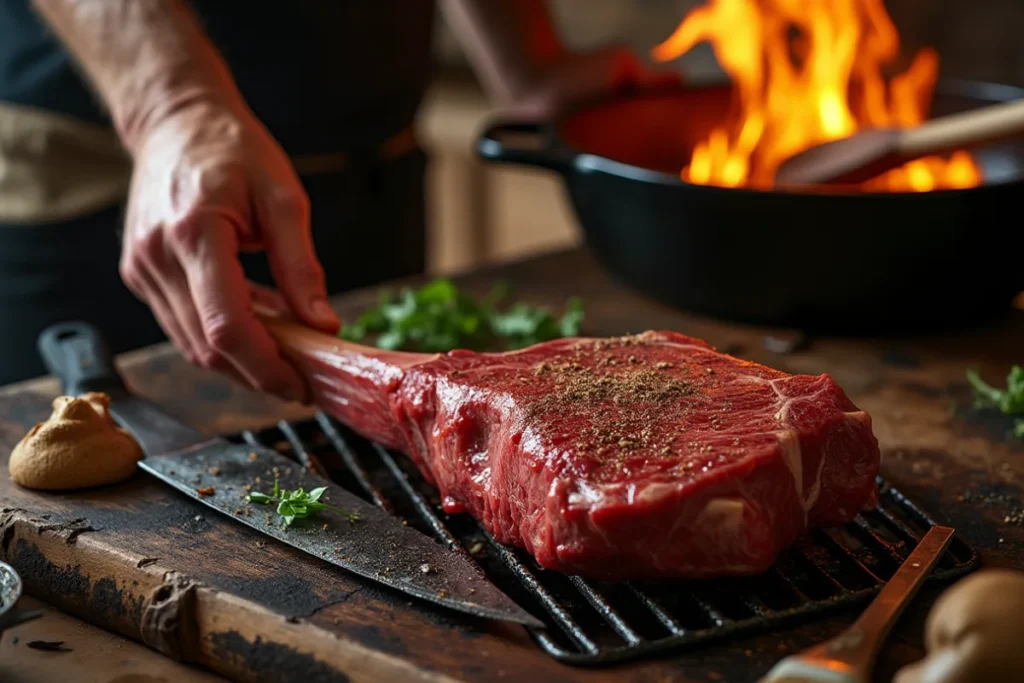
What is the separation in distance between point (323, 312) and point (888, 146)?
1711 millimetres

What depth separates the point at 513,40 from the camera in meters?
3.99

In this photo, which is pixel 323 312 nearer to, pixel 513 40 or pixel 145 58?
pixel 145 58

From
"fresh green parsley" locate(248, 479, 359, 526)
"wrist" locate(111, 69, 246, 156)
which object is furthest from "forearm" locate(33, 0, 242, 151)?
"fresh green parsley" locate(248, 479, 359, 526)

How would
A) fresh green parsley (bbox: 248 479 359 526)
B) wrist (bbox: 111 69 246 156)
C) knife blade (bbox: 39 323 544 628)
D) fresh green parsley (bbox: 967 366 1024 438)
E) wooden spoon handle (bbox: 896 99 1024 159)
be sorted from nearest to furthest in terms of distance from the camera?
knife blade (bbox: 39 323 544 628) → fresh green parsley (bbox: 248 479 359 526) → fresh green parsley (bbox: 967 366 1024 438) → wrist (bbox: 111 69 246 156) → wooden spoon handle (bbox: 896 99 1024 159)

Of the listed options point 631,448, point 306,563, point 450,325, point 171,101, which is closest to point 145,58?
point 171,101

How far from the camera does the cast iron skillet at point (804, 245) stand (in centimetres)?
273

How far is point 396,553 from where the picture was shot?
1.88m

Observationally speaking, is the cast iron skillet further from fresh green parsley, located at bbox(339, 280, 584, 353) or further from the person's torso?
the person's torso

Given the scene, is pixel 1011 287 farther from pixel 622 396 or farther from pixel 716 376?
pixel 622 396

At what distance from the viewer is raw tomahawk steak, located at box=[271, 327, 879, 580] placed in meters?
1.70

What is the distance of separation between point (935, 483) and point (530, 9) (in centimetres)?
249

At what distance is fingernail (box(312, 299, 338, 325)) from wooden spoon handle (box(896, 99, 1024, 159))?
1.70 meters

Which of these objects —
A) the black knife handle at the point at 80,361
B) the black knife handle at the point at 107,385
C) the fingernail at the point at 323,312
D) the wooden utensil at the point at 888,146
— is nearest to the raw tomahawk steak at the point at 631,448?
the fingernail at the point at 323,312

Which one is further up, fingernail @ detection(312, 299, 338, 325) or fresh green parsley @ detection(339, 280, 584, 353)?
fingernail @ detection(312, 299, 338, 325)
